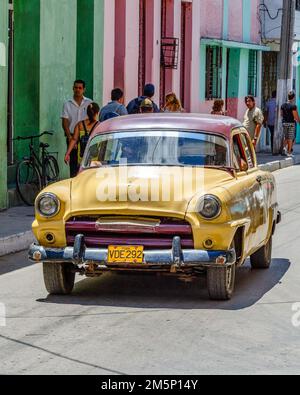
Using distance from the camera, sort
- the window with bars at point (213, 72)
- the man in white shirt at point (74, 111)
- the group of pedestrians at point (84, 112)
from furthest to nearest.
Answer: the window with bars at point (213, 72) → the man in white shirt at point (74, 111) → the group of pedestrians at point (84, 112)

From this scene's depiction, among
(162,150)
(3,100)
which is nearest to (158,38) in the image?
(3,100)

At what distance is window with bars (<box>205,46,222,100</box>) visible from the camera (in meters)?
32.6

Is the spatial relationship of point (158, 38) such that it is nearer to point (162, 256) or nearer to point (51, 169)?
point (51, 169)

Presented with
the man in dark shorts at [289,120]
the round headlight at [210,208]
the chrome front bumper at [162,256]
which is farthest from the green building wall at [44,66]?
the man in dark shorts at [289,120]

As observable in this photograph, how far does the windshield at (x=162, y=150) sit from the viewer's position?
1146 centimetres

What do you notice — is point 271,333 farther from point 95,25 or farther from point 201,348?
point 95,25

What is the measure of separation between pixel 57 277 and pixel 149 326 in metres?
1.54

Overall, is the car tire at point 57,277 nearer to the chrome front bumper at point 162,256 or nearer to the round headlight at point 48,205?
the chrome front bumper at point 162,256

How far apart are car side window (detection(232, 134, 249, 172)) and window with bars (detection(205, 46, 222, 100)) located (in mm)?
20171

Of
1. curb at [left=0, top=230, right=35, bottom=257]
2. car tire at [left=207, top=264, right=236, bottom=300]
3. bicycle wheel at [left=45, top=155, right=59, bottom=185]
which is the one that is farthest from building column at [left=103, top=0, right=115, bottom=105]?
car tire at [left=207, top=264, right=236, bottom=300]

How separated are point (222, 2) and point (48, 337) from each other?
81.5ft

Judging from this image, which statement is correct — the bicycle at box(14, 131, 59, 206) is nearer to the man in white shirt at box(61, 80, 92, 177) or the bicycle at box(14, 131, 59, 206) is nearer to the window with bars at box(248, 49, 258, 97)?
the man in white shirt at box(61, 80, 92, 177)

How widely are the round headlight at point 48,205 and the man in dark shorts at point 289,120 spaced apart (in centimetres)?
2209

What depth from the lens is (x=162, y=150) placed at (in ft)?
37.8
